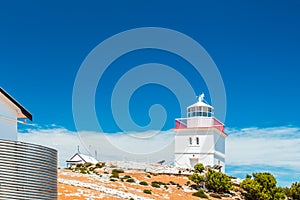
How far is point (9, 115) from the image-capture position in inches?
644

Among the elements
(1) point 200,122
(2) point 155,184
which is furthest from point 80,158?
(2) point 155,184

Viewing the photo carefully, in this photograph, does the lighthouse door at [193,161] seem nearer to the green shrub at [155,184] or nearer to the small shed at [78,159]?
the green shrub at [155,184]

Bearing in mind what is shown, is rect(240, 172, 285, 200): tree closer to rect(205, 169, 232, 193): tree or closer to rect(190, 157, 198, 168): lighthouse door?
rect(205, 169, 232, 193): tree

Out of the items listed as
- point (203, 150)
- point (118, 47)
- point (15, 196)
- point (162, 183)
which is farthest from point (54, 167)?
point (203, 150)

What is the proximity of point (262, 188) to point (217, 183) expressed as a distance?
4986 mm

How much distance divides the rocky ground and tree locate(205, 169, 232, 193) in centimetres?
140

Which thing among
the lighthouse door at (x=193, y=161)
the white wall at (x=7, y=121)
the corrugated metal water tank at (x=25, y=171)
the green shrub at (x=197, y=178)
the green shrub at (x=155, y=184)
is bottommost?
the green shrub at (x=155, y=184)

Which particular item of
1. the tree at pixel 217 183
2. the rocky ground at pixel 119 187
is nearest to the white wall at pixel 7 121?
the rocky ground at pixel 119 187

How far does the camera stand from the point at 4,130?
1612 cm

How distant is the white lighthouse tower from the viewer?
56.2 metres

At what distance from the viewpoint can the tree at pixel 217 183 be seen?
1889 inches

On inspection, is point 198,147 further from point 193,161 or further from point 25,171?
point 25,171

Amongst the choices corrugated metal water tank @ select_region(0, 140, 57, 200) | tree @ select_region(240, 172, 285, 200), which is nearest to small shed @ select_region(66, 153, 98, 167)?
tree @ select_region(240, 172, 285, 200)

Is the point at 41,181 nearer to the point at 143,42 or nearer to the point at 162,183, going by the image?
the point at 143,42
